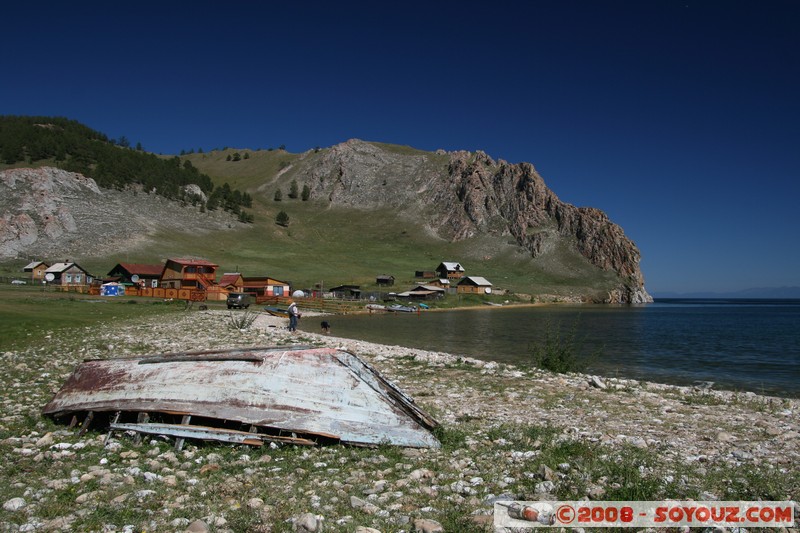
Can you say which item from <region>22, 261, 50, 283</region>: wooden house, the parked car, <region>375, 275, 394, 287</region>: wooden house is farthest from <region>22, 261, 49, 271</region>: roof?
<region>375, 275, 394, 287</region>: wooden house

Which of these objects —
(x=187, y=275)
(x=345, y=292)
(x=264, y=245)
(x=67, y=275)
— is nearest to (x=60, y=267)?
(x=67, y=275)

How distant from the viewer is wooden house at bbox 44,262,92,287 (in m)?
87.1

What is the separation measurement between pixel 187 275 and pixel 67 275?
22719 mm

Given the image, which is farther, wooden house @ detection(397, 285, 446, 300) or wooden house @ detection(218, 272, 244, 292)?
wooden house @ detection(397, 285, 446, 300)

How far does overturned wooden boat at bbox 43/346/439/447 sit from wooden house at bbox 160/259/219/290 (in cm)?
7969

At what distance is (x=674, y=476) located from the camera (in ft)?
24.9

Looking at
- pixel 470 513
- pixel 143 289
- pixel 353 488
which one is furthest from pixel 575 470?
pixel 143 289

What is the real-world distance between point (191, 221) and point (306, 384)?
165 m

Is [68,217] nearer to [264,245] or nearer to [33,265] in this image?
[33,265]

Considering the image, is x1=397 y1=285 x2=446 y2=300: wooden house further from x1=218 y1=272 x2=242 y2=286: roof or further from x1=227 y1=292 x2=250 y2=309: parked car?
x1=227 y1=292 x2=250 y2=309: parked car

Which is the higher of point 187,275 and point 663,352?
point 187,275

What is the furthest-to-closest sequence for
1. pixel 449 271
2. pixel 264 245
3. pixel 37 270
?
pixel 264 245 → pixel 449 271 → pixel 37 270

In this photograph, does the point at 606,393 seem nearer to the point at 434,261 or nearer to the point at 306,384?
the point at 306,384

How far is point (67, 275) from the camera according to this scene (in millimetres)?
88250
